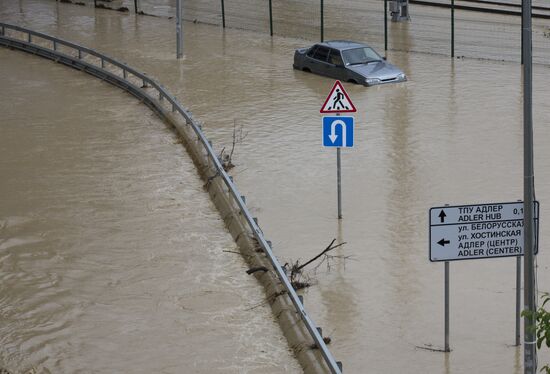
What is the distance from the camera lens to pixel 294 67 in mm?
32719

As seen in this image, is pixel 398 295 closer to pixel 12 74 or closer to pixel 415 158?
pixel 415 158

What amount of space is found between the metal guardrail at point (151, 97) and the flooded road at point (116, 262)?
525mm

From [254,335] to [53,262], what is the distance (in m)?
4.31

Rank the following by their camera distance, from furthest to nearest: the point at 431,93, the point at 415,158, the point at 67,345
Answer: the point at 431,93
the point at 415,158
the point at 67,345

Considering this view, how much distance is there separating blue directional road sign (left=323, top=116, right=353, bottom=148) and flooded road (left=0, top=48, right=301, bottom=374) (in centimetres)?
242

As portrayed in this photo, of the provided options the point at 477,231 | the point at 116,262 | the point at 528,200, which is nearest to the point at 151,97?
the point at 116,262

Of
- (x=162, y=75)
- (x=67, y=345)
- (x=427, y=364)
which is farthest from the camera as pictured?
(x=162, y=75)

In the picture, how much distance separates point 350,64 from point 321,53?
1.36 metres

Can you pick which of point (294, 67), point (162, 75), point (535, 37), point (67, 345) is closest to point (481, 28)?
point (535, 37)

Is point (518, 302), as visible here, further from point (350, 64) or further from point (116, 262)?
point (350, 64)

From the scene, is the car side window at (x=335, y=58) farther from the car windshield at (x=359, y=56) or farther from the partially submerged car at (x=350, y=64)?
the car windshield at (x=359, y=56)

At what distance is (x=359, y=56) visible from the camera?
30.8 m

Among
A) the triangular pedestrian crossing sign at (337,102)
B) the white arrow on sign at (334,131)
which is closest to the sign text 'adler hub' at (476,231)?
the white arrow on sign at (334,131)

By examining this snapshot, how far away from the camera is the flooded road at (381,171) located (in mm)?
14680
